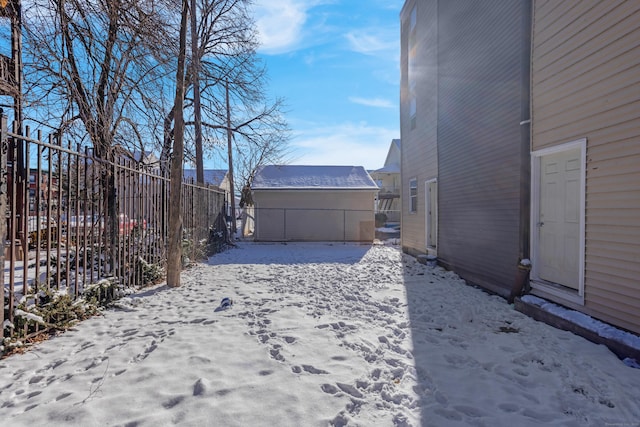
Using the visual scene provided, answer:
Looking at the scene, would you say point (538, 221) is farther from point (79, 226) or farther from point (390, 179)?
point (390, 179)

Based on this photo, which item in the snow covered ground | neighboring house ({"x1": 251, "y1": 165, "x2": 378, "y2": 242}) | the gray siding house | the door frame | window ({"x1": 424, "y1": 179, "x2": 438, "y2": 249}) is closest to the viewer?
the snow covered ground

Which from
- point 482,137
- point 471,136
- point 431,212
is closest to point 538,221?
point 482,137

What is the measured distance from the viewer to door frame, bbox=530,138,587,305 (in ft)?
12.8

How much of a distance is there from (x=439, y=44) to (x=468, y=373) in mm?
8098

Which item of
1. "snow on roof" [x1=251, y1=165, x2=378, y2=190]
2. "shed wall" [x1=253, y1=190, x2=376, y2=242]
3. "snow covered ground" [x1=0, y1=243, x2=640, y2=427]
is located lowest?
"snow covered ground" [x1=0, y1=243, x2=640, y2=427]

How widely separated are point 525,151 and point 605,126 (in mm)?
1410

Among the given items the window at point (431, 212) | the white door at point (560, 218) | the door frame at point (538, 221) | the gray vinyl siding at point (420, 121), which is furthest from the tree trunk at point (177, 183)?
the window at point (431, 212)

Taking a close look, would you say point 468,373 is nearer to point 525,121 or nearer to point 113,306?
point 525,121

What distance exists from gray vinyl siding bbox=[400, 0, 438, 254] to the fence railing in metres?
6.33

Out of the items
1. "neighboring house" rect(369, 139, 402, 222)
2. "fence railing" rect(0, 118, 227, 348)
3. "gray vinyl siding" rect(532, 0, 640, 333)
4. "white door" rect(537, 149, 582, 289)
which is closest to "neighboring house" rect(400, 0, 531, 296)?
"white door" rect(537, 149, 582, 289)

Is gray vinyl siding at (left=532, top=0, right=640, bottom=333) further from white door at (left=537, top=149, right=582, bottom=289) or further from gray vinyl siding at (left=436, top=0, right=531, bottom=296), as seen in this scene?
gray vinyl siding at (left=436, top=0, right=531, bottom=296)

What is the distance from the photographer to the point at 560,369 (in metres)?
2.87

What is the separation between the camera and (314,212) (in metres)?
15.9

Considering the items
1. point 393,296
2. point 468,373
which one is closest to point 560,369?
point 468,373
